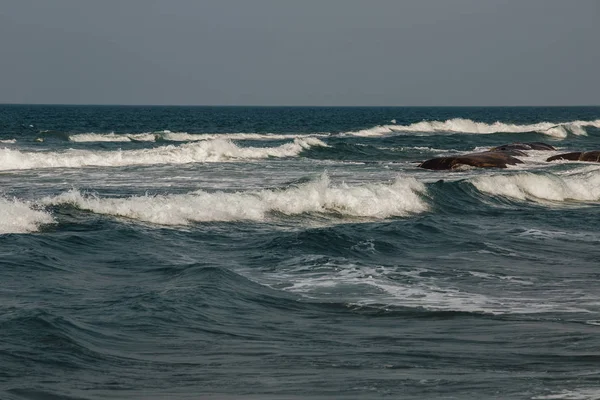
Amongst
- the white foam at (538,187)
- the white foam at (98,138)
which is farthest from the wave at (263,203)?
the white foam at (98,138)

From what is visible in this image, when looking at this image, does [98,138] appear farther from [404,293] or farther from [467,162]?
[404,293]

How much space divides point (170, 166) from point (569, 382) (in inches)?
1214

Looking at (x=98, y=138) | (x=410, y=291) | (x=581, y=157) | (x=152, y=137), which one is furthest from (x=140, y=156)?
(x=410, y=291)

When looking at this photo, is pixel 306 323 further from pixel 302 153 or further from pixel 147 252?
pixel 302 153

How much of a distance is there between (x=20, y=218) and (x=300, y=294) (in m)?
7.73

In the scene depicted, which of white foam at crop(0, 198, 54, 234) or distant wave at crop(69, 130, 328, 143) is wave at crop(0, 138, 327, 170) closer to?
distant wave at crop(69, 130, 328, 143)

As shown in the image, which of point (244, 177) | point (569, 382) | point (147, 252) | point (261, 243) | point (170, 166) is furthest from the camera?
point (170, 166)

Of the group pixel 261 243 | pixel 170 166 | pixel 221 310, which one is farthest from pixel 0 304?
pixel 170 166

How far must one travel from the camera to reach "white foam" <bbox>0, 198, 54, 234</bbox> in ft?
59.9

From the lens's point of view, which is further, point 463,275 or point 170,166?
point 170,166

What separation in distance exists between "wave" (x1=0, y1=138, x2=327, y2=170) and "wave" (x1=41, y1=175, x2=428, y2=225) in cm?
1472

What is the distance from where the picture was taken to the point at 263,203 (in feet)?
74.9

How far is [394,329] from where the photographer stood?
36.2 feet

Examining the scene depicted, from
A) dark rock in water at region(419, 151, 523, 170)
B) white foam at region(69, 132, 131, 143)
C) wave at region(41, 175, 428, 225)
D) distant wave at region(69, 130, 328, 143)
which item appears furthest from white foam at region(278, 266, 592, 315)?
white foam at region(69, 132, 131, 143)
